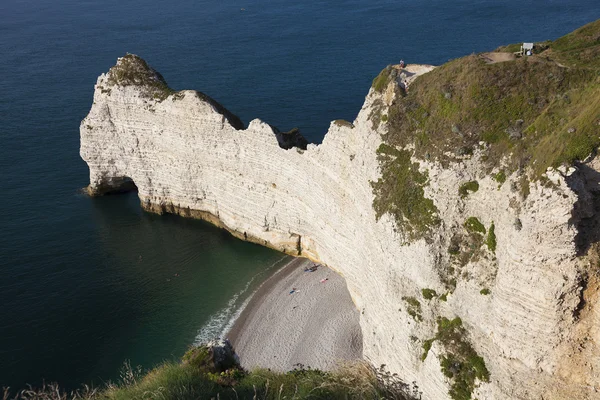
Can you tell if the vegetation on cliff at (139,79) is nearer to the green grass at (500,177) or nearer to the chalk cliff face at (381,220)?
the chalk cliff face at (381,220)

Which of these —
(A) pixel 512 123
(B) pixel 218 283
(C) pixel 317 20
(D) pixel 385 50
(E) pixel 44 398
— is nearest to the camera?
(E) pixel 44 398

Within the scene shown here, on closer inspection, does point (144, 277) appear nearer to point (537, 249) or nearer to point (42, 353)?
point (42, 353)

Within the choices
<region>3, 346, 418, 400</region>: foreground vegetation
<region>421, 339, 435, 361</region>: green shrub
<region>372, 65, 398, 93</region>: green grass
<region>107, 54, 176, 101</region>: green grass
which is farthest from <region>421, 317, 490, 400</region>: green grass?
<region>107, 54, 176, 101</region>: green grass

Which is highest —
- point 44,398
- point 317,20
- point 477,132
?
point 317,20

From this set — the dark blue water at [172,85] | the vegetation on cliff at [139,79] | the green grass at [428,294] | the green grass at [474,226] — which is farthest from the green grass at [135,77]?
the green grass at [474,226]

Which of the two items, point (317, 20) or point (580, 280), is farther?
point (317, 20)

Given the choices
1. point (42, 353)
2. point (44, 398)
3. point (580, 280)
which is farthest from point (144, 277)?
point (580, 280)

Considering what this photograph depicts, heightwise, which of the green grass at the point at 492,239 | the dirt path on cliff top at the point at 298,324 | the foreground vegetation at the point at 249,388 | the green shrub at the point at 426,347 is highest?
the green grass at the point at 492,239
